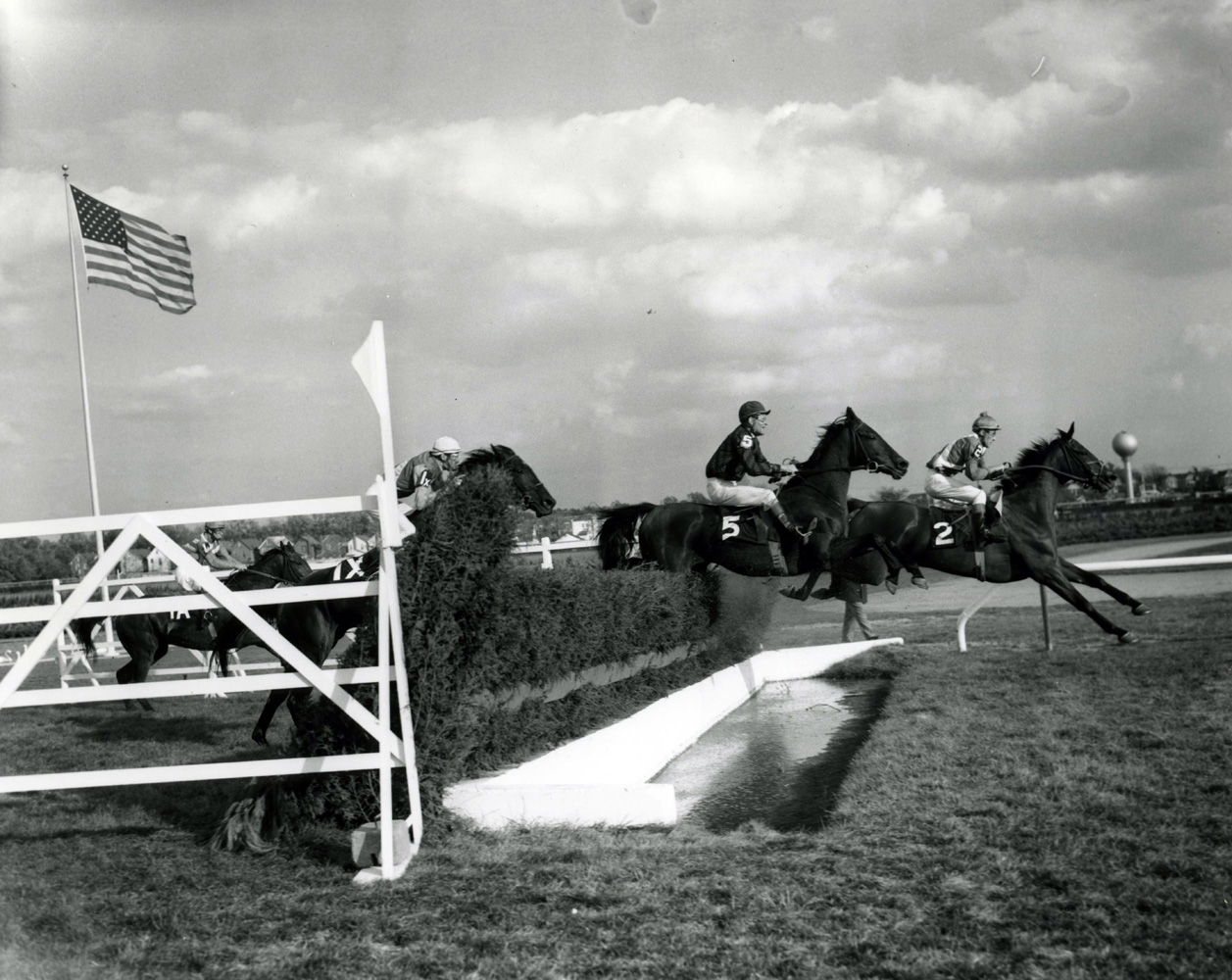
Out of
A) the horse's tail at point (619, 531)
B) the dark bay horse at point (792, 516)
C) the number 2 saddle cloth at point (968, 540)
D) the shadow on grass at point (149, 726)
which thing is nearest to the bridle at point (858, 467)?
the dark bay horse at point (792, 516)

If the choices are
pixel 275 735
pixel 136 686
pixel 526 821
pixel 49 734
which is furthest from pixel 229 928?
pixel 49 734

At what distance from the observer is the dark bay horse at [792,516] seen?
11117mm

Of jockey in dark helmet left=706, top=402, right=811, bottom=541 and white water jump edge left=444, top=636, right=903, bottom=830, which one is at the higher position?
jockey in dark helmet left=706, top=402, right=811, bottom=541

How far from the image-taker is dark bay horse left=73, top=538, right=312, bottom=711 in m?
9.40

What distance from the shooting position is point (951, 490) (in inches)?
435

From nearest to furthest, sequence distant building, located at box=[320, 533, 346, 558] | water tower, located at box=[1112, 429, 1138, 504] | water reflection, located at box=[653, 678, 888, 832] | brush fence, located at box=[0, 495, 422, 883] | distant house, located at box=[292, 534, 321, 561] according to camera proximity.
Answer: brush fence, located at box=[0, 495, 422, 883]
water reflection, located at box=[653, 678, 888, 832]
distant house, located at box=[292, 534, 321, 561]
distant building, located at box=[320, 533, 346, 558]
water tower, located at box=[1112, 429, 1138, 504]

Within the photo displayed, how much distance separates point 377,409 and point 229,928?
6.31 ft

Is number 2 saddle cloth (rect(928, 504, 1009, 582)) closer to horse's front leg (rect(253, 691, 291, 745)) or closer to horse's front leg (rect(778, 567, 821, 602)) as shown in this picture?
horse's front leg (rect(778, 567, 821, 602))

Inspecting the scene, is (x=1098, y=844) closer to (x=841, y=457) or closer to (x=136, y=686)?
(x=136, y=686)

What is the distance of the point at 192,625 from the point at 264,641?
748 centimetres

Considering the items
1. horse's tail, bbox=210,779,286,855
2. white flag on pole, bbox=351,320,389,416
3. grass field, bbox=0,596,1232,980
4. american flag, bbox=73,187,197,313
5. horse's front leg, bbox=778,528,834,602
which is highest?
american flag, bbox=73,187,197,313

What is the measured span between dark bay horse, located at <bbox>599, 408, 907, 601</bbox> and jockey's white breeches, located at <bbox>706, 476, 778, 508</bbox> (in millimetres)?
119

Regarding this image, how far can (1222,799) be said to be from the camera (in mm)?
4633

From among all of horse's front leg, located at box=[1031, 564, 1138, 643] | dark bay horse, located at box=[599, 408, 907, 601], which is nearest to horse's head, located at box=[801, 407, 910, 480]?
dark bay horse, located at box=[599, 408, 907, 601]
